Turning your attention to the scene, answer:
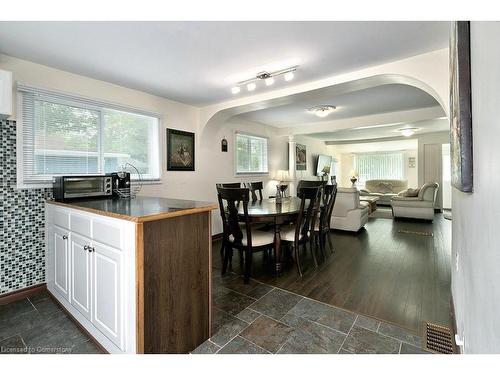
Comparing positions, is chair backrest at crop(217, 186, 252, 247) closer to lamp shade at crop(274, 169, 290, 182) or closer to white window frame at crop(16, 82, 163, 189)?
white window frame at crop(16, 82, 163, 189)

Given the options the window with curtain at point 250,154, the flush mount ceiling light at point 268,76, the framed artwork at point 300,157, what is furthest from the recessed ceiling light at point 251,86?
the framed artwork at point 300,157

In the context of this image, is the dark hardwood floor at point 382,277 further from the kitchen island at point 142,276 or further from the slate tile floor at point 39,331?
the slate tile floor at point 39,331

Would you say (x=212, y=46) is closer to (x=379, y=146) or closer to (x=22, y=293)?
(x=22, y=293)

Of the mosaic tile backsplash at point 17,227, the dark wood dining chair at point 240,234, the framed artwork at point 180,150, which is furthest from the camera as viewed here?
the framed artwork at point 180,150

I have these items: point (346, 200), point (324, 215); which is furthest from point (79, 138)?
point (346, 200)

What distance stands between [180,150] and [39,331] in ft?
8.52

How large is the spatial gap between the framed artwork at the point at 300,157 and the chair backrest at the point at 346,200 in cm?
211

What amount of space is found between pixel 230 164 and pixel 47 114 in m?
2.77

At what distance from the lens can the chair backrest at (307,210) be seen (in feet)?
9.02

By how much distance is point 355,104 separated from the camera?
3.96 metres

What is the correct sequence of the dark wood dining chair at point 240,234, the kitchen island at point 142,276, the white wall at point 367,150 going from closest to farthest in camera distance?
the kitchen island at point 142,276
the dark wood dining chair at point 240,234
the white wall at point 367,150

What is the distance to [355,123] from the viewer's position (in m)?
4.82

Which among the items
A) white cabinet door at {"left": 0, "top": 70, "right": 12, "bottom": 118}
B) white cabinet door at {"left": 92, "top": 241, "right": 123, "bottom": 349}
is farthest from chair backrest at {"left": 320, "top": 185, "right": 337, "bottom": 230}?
white cabinet door at {"left": 0, "top": 70, "right": 12, "bottom": 118}
